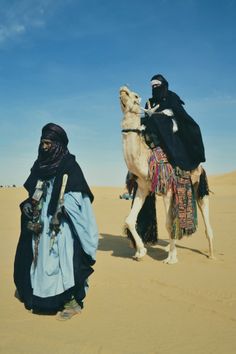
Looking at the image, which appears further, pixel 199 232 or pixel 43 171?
pixel 199 232

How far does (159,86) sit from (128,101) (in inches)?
41.4

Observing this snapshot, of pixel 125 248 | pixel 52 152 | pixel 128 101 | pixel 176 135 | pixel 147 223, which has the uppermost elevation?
pixel 128 101

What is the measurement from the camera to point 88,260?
468 cm

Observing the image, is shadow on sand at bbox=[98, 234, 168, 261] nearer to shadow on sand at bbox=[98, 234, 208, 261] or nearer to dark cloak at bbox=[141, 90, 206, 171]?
shadow on sand at bbox=[98, 234, 208, 261]

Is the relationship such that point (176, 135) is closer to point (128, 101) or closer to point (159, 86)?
point (159, 86)

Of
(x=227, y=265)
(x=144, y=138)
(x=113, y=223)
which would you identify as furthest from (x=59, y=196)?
(x=113, y=223)

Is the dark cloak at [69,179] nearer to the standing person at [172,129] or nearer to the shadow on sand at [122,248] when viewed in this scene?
the standing person at [172,129]

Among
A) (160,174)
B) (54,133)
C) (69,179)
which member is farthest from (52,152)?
(160,174)

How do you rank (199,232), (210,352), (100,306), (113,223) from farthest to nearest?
(113,223)
(199,232)
(100,306)
(210,352)

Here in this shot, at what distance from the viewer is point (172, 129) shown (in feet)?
23.9

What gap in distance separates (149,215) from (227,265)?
184cm

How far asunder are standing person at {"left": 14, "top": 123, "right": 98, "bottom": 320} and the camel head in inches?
84.0

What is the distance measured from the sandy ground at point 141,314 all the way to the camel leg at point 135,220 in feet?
0.58

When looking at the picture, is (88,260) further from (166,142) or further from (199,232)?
(199,232)
